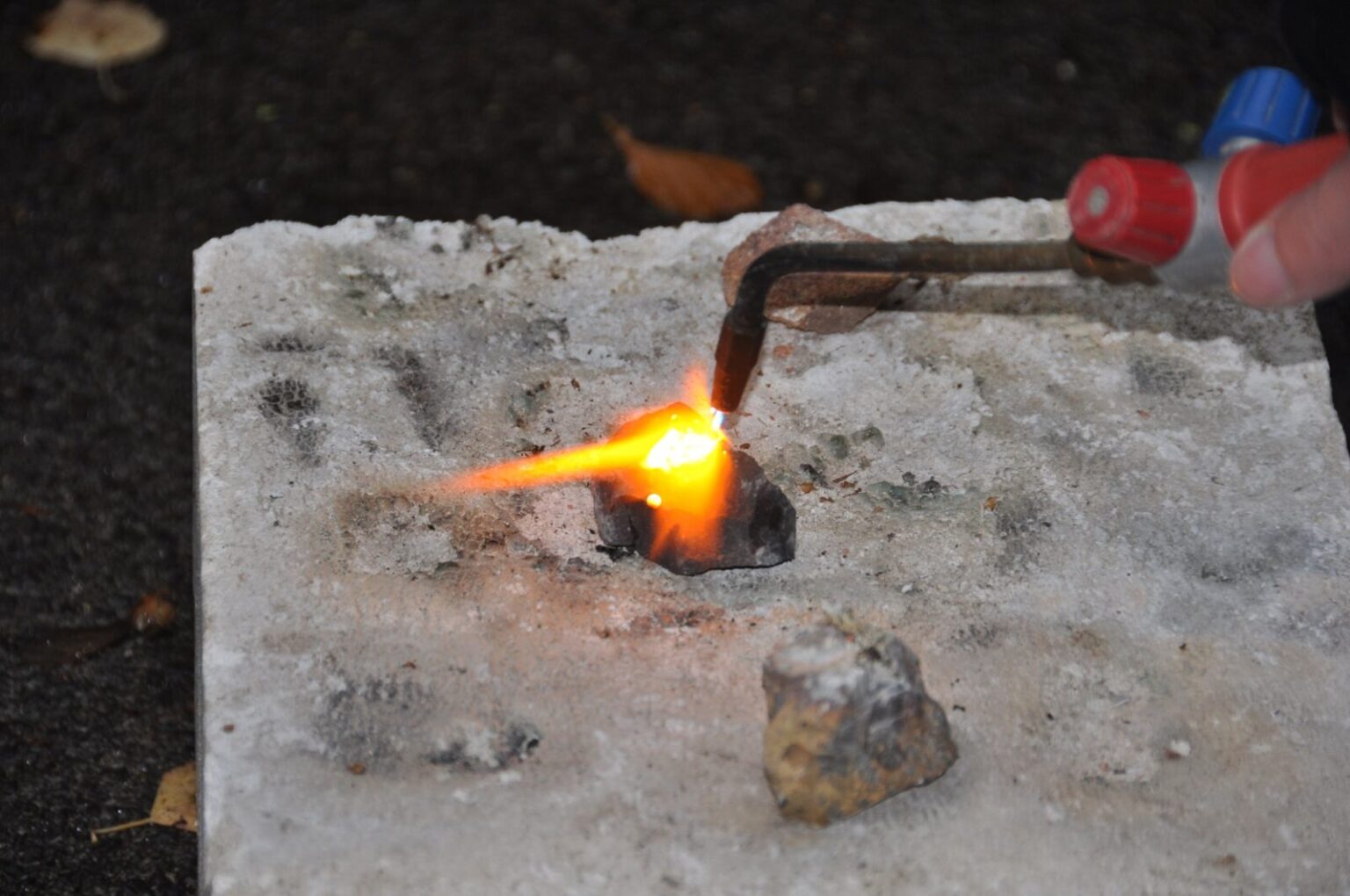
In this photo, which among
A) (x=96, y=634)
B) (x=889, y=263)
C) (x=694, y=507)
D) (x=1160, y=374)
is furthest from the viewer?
(x=96, y=634)

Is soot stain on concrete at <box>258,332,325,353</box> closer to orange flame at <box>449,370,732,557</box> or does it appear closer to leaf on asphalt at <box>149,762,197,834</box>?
orange flame at <box>449,370,732,557</box>

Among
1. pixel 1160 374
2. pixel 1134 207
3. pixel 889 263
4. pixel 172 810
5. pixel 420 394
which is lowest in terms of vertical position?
pixel 172 810

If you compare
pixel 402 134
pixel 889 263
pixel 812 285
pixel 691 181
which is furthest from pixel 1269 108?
pixel 402 134

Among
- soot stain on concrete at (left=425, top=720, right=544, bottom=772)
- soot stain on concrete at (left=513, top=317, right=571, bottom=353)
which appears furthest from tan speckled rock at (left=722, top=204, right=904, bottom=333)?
soot stain on concrete at (left=425, top=720, right=544, bottom=772)

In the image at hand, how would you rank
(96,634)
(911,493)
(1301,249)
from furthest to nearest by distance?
(96,634) → (911,493) → (1301,249)

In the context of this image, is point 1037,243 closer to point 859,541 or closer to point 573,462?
point 859,541

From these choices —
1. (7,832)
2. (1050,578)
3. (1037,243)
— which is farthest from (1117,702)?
(7,832)

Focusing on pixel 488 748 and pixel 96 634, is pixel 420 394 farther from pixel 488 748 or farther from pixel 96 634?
pixel 96 634
